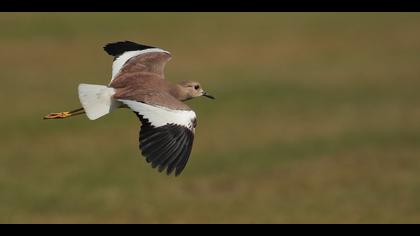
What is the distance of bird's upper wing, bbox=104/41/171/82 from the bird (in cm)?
2

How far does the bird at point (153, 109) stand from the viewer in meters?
6.66

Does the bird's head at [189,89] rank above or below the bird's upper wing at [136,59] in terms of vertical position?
below

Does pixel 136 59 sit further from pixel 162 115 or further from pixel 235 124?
pixel 235 124

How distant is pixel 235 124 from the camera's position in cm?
1717

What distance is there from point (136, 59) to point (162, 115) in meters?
1.33

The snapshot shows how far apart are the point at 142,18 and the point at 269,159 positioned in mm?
9699

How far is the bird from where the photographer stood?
666 cm

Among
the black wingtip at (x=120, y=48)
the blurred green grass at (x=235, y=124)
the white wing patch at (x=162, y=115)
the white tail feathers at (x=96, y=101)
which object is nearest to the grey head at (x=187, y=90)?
the black wingtip at (x=120, y=48)

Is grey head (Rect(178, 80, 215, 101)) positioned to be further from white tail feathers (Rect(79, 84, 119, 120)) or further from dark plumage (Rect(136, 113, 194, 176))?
dark plumage (Rect(136, 113, 194, 176))

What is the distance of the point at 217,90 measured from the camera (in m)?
18.9

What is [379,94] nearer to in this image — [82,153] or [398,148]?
[398,148]

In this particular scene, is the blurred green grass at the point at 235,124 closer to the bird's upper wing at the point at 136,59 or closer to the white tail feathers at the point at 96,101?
the bird's upper wing at the point at 136,59

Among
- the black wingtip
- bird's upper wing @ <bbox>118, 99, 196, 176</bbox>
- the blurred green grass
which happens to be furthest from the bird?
the blurred green grass

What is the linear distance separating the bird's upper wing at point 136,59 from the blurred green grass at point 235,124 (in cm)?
492
